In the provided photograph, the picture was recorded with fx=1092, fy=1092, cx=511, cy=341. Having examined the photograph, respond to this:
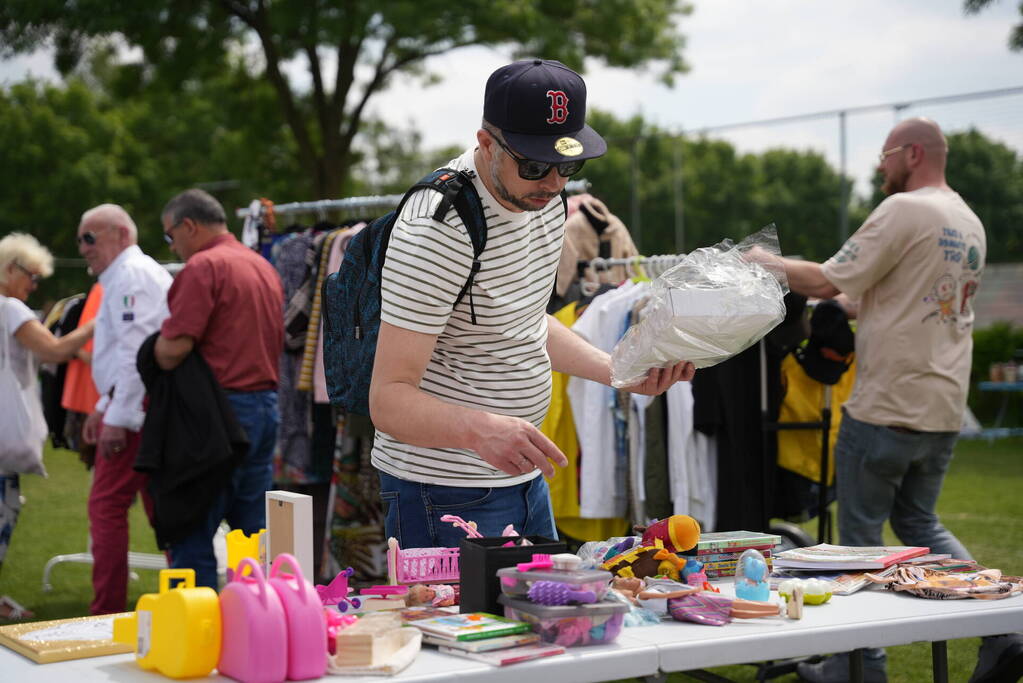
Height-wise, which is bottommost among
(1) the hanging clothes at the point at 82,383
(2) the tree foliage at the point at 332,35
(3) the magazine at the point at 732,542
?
(3) the magazine at the point at 732,542

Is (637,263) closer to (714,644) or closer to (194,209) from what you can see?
(194,209)

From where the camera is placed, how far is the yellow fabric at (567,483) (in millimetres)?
4754

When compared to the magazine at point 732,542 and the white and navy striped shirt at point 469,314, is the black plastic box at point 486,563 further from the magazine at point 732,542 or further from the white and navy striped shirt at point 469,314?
the magazine at point 732,542

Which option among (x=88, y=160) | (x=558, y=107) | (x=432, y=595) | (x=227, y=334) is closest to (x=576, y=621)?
(x=432, y=595)

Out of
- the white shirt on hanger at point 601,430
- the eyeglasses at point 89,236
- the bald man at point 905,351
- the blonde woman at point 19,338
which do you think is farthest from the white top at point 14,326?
the bald man at point 905,351

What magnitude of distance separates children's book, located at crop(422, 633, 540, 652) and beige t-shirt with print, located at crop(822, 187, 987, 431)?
2.44 meters

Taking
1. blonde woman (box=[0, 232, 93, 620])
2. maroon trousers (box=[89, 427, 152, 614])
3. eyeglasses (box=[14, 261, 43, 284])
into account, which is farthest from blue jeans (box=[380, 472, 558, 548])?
eyeglasses (box=[14, 261, 43, 284])

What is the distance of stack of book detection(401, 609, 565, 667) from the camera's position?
179 cm

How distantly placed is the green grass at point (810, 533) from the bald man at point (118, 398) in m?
0.79

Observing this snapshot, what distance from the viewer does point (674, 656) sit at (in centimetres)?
190

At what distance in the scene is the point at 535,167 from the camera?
87.3 inches

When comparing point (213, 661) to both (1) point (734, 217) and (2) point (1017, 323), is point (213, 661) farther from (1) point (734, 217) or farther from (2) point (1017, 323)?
(1) point (734, 217)

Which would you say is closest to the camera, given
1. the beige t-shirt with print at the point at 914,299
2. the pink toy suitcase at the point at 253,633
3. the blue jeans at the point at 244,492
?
the pink toy suitcase at the point at 253,633

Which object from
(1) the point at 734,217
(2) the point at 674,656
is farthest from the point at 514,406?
(1) the point at 734,217
